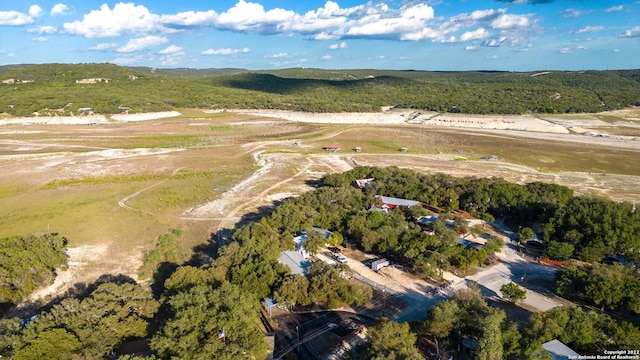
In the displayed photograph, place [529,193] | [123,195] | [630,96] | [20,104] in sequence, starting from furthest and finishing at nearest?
[630,96], [20,104], [123,195], [529,193]

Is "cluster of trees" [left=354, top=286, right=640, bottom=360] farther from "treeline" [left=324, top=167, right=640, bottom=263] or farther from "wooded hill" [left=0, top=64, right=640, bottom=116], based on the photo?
"wooded hill" [left=0, top=64, right=640, bottom=116]

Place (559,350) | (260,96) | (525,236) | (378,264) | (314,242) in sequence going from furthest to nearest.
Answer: (260,96) < (525,236) < (314,242) < (378,264) < (559,350)

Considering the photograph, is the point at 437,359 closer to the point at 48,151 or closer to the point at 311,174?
the point at 311,174

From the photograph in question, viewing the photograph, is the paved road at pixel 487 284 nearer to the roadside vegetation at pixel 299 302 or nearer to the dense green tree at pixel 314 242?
the roadside vegetation at pixel 299 302

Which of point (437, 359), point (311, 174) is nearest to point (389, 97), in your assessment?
point (311, 174)

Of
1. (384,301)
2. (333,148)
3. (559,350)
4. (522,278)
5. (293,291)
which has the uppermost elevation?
(333,148)

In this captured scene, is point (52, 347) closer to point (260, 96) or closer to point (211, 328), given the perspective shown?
point (211, 328)

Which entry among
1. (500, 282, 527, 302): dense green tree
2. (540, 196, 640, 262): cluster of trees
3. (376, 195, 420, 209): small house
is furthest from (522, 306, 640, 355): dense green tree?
(376, 195, 420, 209): small house

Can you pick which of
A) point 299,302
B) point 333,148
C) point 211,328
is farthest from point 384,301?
point 333,148
